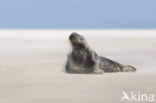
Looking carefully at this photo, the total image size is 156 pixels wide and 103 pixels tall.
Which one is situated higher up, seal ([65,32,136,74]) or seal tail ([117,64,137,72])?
seal ([65,32,136,74])

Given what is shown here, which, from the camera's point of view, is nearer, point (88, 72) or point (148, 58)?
point (88, 72)

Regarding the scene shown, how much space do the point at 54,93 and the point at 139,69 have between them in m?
3.52

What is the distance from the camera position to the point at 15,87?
23.8ft

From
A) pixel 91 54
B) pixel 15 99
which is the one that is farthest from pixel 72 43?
pixel 15 99

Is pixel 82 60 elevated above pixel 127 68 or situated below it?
above

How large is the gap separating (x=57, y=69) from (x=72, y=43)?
65cm

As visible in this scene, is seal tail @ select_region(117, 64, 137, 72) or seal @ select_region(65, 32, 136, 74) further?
seal tail @ select_region(117, 64, 137, 72)

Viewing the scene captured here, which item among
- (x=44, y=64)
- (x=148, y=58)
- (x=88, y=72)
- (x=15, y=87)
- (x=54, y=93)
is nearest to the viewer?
(x=54, y=93)

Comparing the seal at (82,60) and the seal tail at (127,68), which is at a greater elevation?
the seal at (82,60)

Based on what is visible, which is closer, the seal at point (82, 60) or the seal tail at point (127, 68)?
the seal at point (82, 60)

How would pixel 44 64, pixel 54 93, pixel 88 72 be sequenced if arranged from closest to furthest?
pixel 54 93
pixel 88 72
pixel 44 64

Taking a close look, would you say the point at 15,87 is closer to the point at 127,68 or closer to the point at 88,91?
the point at 88,91

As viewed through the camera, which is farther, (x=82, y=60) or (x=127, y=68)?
(x=127, y=68)

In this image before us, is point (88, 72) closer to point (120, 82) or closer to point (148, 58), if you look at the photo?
point (120, 82)
